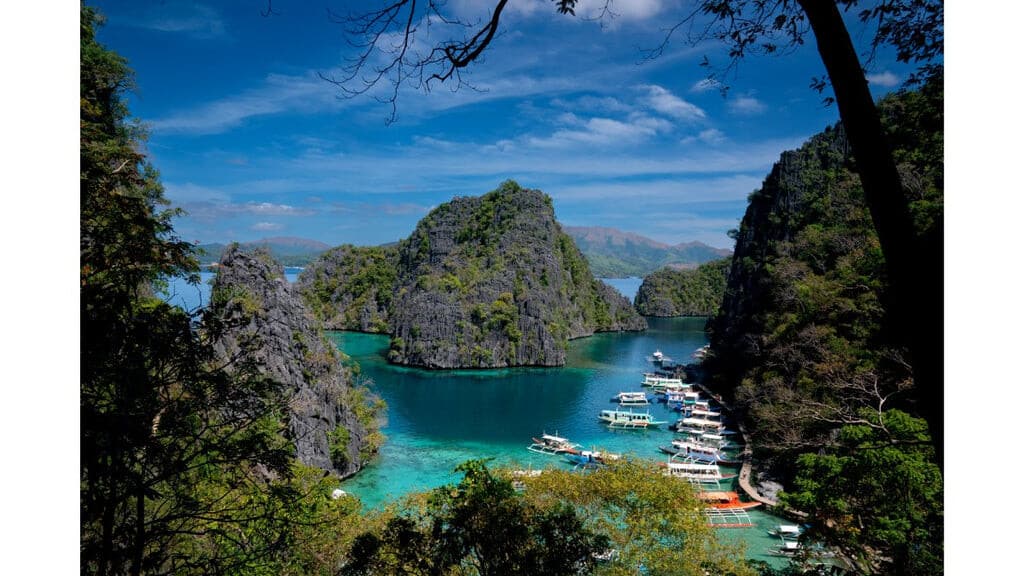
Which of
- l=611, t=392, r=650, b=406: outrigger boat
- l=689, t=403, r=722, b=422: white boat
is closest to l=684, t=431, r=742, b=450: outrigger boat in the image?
l=689, t=403, r=722, b=422: white boat

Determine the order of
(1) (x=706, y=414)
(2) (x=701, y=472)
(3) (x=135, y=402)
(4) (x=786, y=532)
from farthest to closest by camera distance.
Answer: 1. (1) (x=706, y=414)
2. (2) (x=701, y=472)
3. (4) (x=786, y=532)
4. (3) (x=135, y=402)

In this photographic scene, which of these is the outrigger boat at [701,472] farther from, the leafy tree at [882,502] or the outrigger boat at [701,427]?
the leafy tree at [882,502]

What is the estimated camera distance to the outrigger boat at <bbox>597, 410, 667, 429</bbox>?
2569 cm

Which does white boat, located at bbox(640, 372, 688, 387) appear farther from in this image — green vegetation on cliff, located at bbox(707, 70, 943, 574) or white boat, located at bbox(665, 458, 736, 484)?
white boat, located at bbox(665, 458, 736, 484)

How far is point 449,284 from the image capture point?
47.0m

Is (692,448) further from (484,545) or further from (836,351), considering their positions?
(484,545)

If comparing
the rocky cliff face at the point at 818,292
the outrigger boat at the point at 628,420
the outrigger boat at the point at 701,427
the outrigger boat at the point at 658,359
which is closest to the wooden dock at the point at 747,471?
the outrigger boat at the point at 701,427

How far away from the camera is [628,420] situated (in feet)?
84.8

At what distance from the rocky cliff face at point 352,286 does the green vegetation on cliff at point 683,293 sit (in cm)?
3898

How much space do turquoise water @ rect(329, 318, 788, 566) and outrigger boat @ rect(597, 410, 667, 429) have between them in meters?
0.49

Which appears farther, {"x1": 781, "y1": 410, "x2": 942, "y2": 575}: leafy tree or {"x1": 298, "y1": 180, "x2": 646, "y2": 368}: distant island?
{"x1": 298, "y1": 180, "x2": 646, "y2": 368}: distant island

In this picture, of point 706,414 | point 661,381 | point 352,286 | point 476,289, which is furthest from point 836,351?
point 352,286

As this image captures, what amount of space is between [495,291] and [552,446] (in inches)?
1015

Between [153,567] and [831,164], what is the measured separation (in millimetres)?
39184
